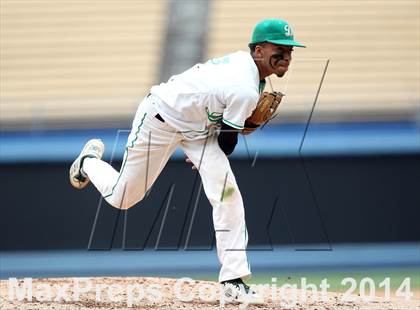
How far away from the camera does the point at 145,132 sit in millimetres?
6012

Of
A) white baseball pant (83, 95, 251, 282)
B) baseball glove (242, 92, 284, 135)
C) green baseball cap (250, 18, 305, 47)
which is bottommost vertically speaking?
white baseball pant (83, 95, 251, 282)

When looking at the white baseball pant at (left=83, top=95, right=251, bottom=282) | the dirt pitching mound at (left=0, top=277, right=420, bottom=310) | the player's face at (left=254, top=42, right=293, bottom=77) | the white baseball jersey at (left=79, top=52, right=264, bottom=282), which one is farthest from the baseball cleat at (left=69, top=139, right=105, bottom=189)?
the player's face at (left=254, top=42, right=293, bottom=77)

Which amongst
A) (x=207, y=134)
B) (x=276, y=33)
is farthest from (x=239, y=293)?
(x=276, y=33)

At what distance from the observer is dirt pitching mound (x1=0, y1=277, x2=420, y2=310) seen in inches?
227

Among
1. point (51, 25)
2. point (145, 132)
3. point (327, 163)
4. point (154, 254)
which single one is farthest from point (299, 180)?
point (51, 25)

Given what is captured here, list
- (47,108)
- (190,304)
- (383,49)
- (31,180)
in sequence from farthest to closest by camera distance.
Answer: (383,49), (47,108), (31,180), (190,304)

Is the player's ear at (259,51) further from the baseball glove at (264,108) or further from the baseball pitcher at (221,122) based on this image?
the baseball glove at (264,108)

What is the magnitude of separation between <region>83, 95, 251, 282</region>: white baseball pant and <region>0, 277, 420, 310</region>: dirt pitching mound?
32 cm

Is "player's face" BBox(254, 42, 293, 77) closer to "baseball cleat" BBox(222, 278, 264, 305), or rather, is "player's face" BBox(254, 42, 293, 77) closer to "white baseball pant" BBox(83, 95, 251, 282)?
"white baseball pant" BBox(83, 95, 251, 282)

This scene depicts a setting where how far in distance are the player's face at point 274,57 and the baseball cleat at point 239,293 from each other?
1240 mm

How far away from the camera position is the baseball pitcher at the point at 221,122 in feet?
18.5

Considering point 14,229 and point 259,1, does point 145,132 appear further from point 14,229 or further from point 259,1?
point 259,1

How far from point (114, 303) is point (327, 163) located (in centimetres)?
345

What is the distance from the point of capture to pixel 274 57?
5.76 metres
